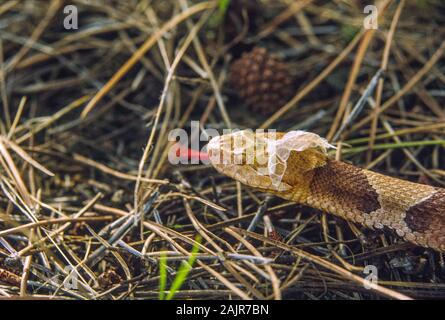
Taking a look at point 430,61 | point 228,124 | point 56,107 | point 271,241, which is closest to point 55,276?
point 271,241

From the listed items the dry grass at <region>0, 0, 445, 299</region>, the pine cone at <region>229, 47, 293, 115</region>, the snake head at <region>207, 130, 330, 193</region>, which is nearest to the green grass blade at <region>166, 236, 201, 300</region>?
the dry grass at <region>0, 0, 445, 299</region>

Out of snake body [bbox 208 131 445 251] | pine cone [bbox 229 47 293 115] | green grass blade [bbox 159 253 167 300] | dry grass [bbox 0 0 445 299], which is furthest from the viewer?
pine cone [bbox 229 47 293 115]

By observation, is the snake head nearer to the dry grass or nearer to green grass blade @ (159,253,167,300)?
the dry grass

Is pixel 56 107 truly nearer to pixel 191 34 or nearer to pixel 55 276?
pixel 191 34

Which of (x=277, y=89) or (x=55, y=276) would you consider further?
(x=277, y=89)

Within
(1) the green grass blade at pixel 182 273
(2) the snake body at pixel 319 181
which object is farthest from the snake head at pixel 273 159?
(1) the green grass blade at pixel 182 273

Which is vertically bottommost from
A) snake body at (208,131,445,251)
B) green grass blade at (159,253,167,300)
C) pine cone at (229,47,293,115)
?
green grass blade at (159,253,167,300)

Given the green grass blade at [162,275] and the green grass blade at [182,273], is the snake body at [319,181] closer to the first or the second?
the green grass blade at [182,273]
